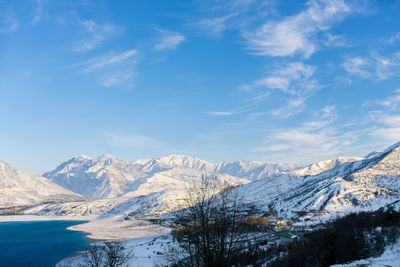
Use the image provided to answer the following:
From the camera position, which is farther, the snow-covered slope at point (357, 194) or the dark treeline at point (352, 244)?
the snow-covered slope at point (357, 194)

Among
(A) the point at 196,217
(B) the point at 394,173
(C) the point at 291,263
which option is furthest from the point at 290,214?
(A) the point at 196,217

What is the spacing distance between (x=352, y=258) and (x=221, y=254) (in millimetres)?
15902

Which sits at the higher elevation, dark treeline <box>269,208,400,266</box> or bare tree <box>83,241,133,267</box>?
dark treeline <box>269,208,400,266</box>

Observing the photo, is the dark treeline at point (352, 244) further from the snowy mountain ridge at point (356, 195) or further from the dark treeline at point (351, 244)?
the snowy mountain ridge at point (356, 195)

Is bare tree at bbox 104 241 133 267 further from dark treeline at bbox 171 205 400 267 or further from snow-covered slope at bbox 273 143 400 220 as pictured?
A: snow-covered slope at bbox 273 143 400 220

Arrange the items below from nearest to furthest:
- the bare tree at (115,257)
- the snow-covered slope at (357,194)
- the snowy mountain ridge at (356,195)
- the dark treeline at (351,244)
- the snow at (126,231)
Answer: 1. the dark treeline at (351,244)
2. the bare tree at (115,257)
3. the snow at (126,231)
4. the snowy mountain ridge at (356,195)
5. the snow-covered slope at (357,194)

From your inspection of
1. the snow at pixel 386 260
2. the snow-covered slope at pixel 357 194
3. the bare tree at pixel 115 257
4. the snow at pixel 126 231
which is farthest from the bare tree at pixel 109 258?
the snow-covered slope at pixel 357 194

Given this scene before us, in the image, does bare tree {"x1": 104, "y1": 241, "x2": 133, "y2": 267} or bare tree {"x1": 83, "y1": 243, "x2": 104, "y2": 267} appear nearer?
bare tree {"x1": 83, "y1": 243, "x2": 104, "y2": 267}

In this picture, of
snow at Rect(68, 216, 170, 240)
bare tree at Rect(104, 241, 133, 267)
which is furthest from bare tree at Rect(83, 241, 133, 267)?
snow at Rect(68, 216, 170, 240)

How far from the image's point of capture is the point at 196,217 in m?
16.0

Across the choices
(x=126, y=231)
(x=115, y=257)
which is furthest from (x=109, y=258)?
(x=126, y=231)

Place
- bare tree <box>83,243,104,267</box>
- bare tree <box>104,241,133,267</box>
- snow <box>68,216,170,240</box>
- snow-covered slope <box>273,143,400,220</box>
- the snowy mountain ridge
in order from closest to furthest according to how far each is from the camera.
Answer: bare tree <box>83,243,104,267</box>, bare tree <box>104,241,133,267</box>, snow <box>68,216,170,240</box>, the snowy mountain ridge, snow-covered slope <box>273,143,400,220</box>

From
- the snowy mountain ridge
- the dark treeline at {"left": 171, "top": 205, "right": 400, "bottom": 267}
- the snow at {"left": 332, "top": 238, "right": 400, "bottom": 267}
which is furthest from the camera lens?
the snowy mountain ridge

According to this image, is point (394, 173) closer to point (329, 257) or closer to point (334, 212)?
point (334, 212)
